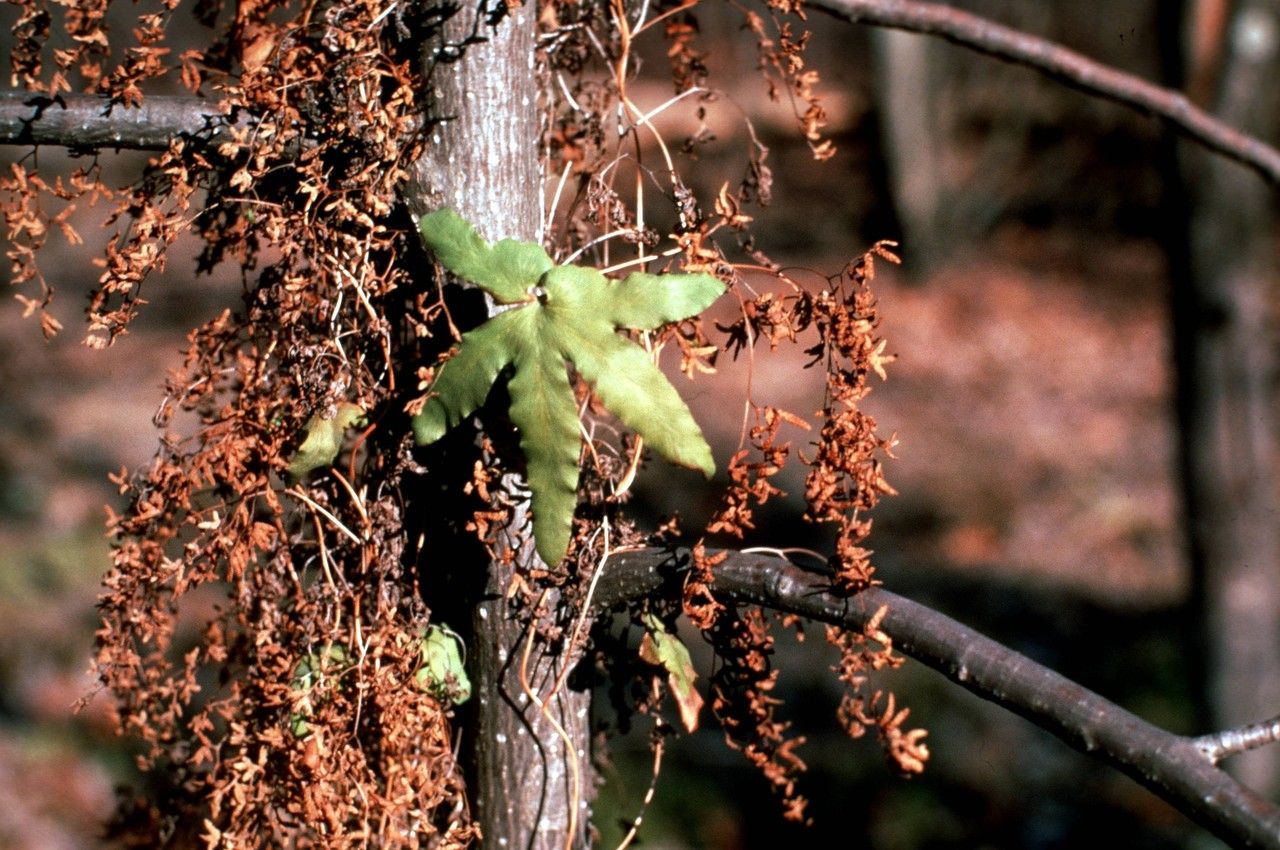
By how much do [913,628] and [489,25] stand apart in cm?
64

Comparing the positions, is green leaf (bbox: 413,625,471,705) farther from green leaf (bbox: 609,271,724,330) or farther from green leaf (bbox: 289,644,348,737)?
green leaf (bbox: 609,271,724,330)

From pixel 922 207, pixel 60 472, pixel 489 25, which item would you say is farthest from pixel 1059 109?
pixel 489 25

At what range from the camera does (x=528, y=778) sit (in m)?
1.25

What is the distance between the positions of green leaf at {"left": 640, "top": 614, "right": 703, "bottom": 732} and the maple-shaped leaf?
17 centimetres

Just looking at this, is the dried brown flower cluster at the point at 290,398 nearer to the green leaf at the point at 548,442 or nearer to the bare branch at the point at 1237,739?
the green leaf at the point at 548,442

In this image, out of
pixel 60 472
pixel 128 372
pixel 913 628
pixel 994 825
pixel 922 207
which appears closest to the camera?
pixel 913 628

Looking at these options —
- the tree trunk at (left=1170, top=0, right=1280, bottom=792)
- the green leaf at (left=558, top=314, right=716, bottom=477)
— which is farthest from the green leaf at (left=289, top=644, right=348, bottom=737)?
the tree trunk at (left=1170, top=0, right=1280, bottom=792)

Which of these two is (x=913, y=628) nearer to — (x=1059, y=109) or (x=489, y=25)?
(x=489, y=25)

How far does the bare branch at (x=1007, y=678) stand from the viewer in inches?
34.9

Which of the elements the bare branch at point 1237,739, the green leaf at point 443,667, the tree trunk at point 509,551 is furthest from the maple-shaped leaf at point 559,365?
the bare branch at point 1237,739

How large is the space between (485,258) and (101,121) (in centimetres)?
36

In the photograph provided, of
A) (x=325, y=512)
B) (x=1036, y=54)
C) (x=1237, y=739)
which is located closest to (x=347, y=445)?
(x=325, y=512)

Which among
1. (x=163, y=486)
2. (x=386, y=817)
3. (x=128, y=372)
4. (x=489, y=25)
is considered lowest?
(x=386, y=817)

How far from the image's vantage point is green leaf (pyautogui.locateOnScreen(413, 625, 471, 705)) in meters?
1.20
